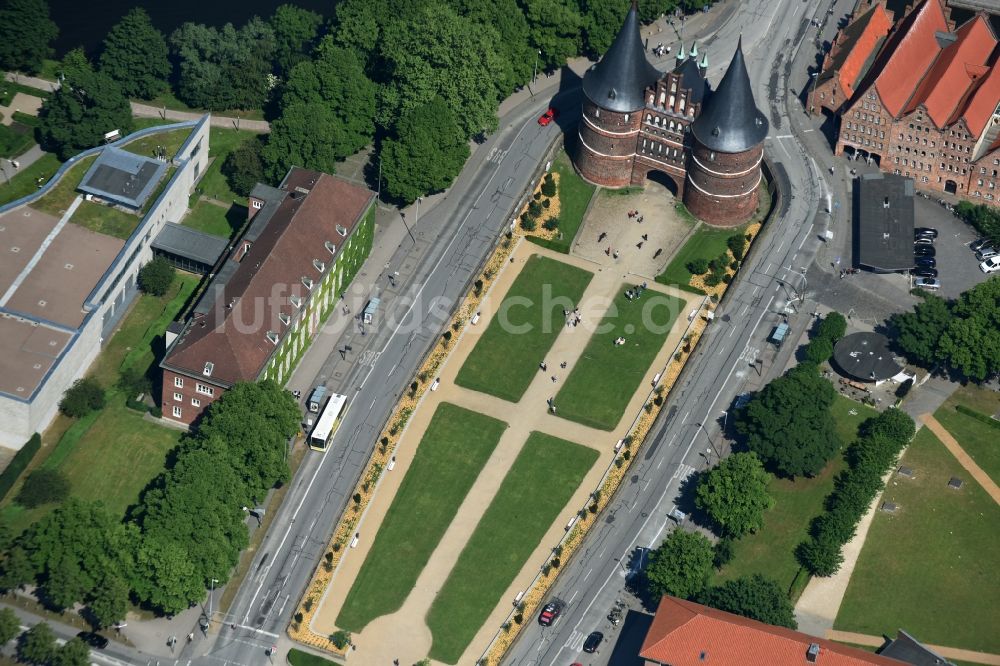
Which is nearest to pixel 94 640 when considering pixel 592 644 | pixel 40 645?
pixel 40 645

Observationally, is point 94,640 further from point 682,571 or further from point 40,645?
point 682,571

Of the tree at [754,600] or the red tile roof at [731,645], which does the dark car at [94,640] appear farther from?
the tree at [754,600]

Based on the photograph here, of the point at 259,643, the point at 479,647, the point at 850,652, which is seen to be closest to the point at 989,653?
the point at 850,652

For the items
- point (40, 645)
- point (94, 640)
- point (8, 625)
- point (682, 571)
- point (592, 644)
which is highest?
point (682, 571)

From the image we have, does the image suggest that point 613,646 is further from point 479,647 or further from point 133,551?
point 133,551

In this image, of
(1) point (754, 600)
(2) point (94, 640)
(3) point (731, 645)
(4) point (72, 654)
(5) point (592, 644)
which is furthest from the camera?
(5) point (592, 644)

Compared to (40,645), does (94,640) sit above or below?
above

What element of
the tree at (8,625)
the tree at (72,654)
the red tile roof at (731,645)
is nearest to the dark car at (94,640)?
the tree at (72,654)
